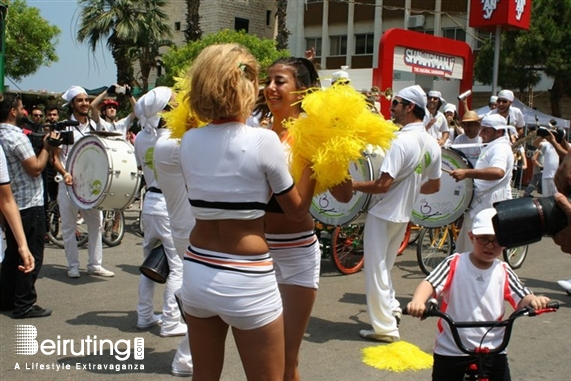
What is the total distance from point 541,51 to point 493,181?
24.1 metres

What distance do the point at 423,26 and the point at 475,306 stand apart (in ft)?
118

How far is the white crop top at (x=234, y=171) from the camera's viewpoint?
9.28 ft

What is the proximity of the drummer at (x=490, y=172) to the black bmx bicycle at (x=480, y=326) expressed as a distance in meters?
3.64

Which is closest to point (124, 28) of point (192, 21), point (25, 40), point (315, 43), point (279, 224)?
point (192, 21)

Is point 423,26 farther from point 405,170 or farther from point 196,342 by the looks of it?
point 196,342

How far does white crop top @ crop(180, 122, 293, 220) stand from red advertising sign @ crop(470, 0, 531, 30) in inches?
716

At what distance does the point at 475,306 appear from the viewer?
11.6 ft

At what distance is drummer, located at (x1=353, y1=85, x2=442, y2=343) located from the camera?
18.8ft

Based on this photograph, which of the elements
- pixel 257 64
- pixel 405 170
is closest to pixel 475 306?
pixel 257 64

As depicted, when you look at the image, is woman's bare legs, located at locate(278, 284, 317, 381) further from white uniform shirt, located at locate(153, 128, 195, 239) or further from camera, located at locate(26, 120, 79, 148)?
camera, located at locate(26, 120, 79, 148)

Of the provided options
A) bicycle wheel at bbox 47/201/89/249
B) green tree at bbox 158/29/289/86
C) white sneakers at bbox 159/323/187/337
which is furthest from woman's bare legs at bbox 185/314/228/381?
green tree at bbox 158/29/289/86

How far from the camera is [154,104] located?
5617 millimetres

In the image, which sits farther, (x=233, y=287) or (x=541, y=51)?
(x=541, y=51)

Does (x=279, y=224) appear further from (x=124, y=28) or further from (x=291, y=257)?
(x=124, y=28)
